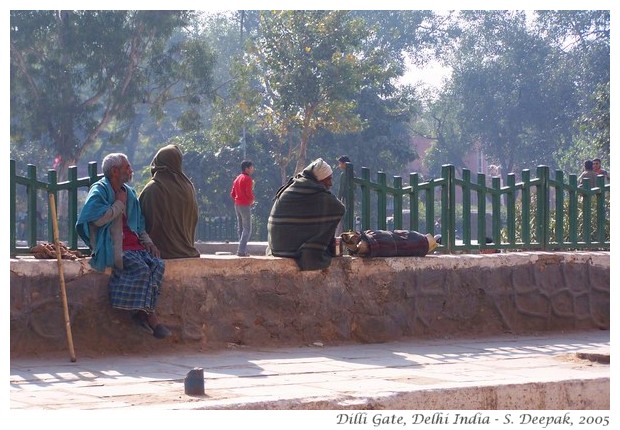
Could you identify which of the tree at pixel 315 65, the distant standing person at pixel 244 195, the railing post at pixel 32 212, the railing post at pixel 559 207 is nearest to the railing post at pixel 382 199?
the railing post at pixel 559 207

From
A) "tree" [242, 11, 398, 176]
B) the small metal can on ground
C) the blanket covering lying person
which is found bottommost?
the small metal can on ground

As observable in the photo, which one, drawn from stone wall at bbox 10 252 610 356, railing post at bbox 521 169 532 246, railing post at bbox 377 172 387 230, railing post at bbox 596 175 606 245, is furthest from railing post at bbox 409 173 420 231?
railing post at bbox 596 175 606 245

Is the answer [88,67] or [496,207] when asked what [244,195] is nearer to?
[496,207]

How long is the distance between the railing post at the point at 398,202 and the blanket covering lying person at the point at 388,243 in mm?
241

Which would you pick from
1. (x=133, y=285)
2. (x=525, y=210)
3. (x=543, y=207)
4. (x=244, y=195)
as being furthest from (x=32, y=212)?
(x=244, y=195)

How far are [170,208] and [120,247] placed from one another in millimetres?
704

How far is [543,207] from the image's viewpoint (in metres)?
10.5

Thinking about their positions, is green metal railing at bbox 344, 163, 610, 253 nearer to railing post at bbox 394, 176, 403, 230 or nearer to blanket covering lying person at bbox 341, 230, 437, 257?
railing post at bbox 394, 176, 403, 230

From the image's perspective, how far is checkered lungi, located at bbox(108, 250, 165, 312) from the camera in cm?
781

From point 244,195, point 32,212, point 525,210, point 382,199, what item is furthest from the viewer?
point 244,195

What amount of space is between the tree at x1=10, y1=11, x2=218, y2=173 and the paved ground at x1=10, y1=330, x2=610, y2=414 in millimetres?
20343

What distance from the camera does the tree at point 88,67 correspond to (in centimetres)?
2756
